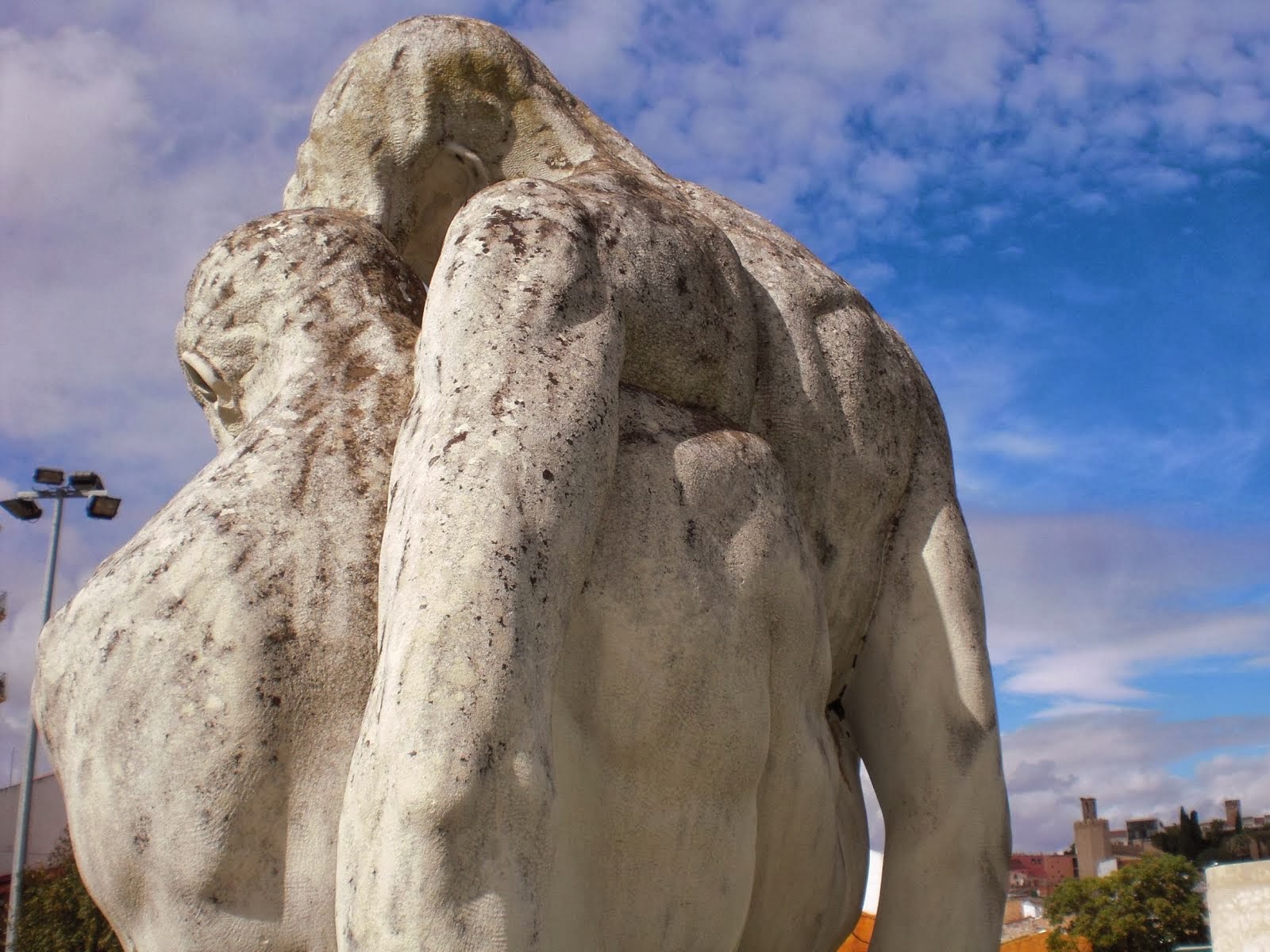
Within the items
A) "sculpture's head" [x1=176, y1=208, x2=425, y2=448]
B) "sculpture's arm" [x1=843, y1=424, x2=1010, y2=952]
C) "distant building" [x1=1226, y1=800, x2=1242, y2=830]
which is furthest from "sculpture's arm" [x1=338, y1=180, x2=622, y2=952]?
"distant building" [x1=1226, y1=800, x2=1242, y2=830]

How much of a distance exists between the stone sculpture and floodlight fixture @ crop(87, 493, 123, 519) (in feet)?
49.3

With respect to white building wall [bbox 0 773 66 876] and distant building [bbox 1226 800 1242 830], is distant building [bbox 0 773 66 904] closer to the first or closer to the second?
white building wall [bbox 0 773 66 876]

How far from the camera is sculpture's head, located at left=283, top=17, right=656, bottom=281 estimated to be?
3277 millimetres

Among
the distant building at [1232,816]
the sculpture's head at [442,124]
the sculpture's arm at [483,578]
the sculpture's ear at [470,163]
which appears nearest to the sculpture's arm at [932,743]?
the sculpture's arm at [483,578]

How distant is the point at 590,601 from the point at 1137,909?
37.1 meters

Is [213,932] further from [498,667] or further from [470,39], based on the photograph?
[470,39]

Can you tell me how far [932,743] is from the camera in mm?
2965

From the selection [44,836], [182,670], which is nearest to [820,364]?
[182,670]

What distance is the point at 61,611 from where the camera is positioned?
2674 mm

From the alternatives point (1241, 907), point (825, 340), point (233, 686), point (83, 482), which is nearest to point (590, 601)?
point (233, 686)

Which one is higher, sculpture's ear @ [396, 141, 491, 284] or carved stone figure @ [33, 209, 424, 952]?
sculpture's ear @ [396, 141, 491, 284]

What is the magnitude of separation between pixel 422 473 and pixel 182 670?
60 centimetres

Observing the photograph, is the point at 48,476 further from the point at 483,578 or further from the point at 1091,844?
the point at 1091,844

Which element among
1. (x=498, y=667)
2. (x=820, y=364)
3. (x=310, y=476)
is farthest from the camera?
(x=820, y=364)
